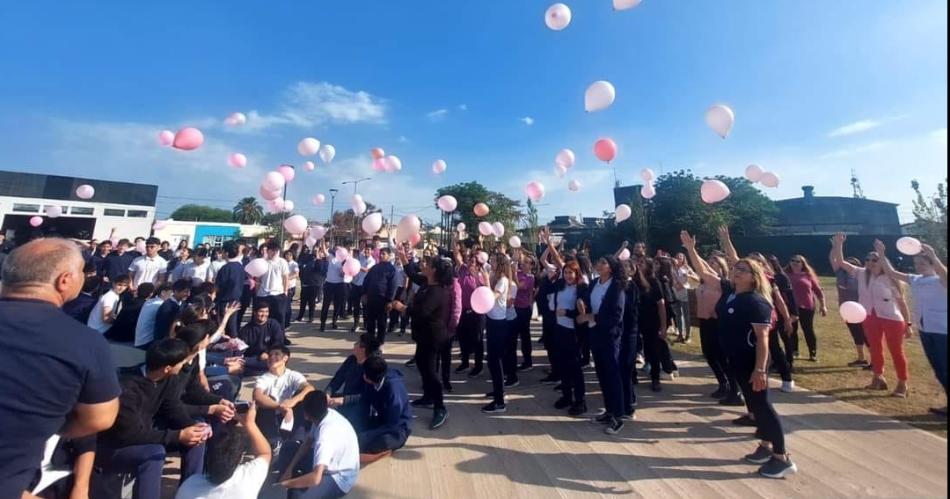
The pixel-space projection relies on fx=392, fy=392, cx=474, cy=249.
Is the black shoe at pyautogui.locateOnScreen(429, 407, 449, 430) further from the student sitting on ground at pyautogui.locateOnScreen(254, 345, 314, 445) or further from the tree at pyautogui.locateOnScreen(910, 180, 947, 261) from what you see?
the tree at pyautogui.locateOnScreen(910, 180, 947, 261)

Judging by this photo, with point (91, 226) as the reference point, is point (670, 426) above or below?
below

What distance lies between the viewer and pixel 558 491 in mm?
2904

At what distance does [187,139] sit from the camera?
574 centimetres

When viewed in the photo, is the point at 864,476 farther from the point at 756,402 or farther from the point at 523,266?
the point at 523,266

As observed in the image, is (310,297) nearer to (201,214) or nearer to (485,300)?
(485,300)

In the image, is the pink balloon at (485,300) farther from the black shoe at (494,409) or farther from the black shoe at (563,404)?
the black shoe at (563,404)

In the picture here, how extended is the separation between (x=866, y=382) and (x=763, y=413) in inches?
138

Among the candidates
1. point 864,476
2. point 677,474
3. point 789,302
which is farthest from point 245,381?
point 789,302

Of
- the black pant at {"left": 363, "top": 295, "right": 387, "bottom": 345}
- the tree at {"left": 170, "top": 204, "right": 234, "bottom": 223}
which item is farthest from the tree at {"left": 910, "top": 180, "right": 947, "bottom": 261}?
the tree at {"left": 170, "top": 204, "right": 234, "bottom": 223}

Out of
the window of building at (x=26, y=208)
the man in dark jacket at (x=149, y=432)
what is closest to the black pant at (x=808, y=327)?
the man in dark jacket at (x=149, y=432)

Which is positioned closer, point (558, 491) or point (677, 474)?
point (558, 491)

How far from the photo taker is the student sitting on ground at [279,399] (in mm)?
3158

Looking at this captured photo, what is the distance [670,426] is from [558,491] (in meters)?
1.75

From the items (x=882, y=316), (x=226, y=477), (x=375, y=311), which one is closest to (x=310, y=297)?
(x=375, y=311)
